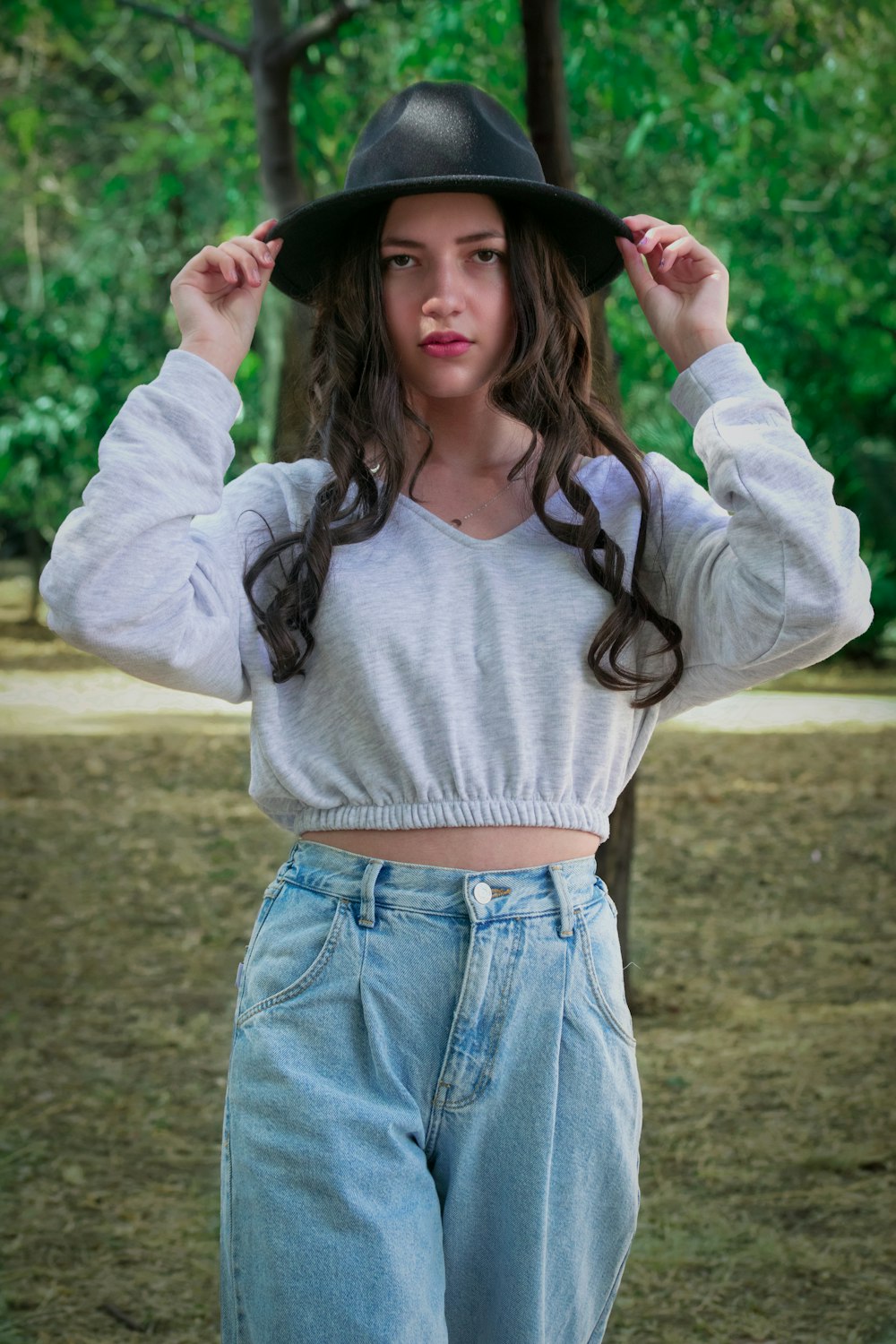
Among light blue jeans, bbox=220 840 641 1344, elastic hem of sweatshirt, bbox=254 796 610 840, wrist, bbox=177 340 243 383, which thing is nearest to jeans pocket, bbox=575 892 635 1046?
light blue jeans, bbox=220 840 641 1344

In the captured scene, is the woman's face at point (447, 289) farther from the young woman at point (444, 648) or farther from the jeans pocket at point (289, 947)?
the jeans pocket at point (289, 947)

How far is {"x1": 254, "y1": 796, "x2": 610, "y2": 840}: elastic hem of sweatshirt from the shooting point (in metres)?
1.96

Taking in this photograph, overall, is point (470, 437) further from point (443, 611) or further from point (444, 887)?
point (444, 887)

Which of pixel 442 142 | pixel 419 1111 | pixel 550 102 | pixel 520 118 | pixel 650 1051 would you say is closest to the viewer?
pixel 419 1111

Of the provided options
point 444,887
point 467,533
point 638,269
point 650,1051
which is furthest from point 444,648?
point 650,1051

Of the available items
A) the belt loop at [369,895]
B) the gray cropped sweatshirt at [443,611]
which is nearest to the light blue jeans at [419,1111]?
the belt loop at [369,895]

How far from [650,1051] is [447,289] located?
3624 millimetres

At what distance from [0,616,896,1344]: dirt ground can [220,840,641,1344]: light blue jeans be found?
172 centimetres

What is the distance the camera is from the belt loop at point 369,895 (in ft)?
6.33

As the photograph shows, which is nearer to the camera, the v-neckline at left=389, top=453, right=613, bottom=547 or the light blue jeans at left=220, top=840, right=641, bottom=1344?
the light blue jeans at left=220, top=840, right=641, bottom=1344

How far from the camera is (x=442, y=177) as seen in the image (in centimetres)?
204

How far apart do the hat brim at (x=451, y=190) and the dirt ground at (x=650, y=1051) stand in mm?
2351

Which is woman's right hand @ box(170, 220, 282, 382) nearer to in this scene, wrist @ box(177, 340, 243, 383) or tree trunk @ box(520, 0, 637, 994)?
wrist @ box(177, 340, 243, 383)

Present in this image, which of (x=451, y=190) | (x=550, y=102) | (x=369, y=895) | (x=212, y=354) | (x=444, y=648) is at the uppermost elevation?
(x=550, y=102)
